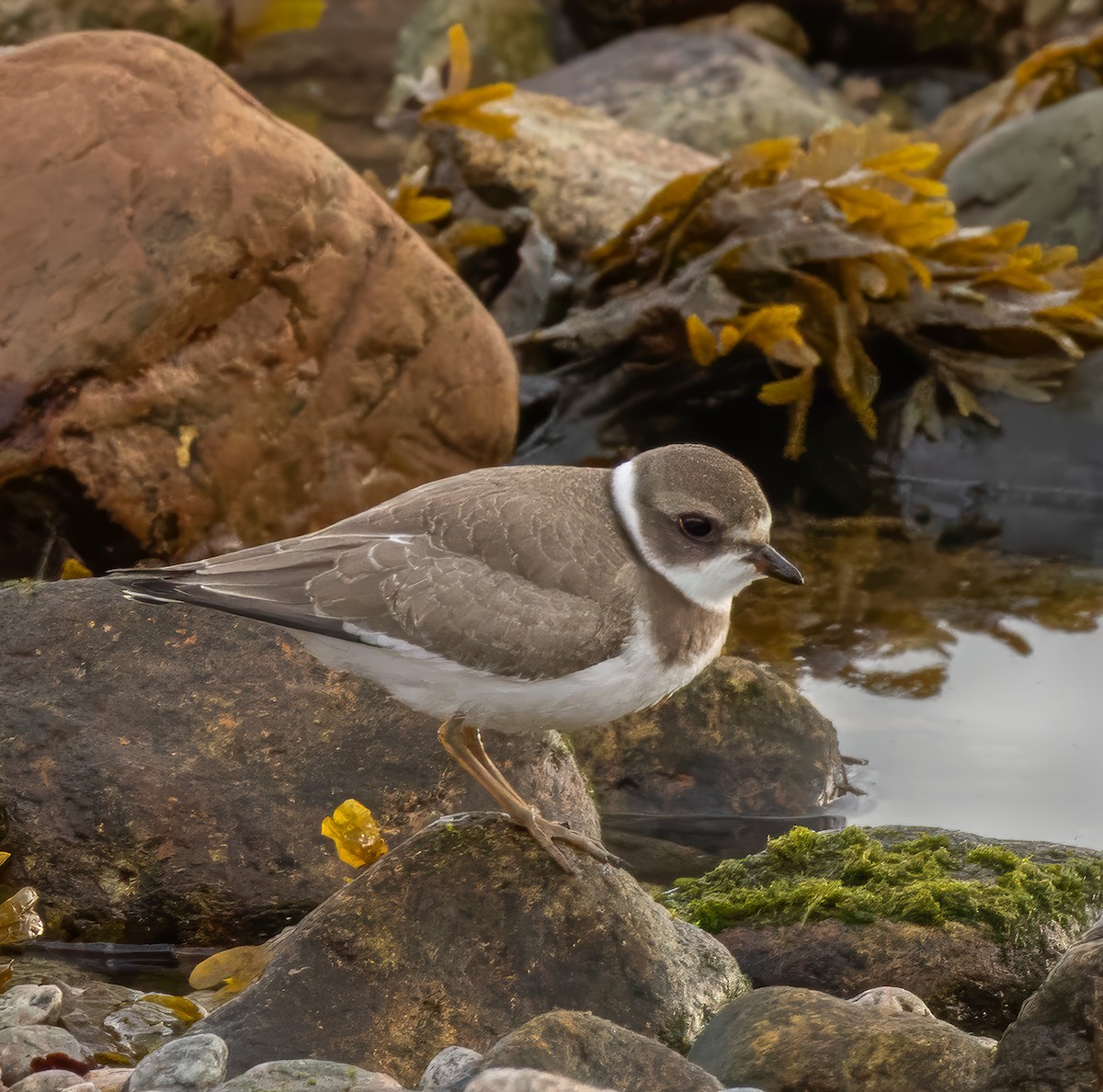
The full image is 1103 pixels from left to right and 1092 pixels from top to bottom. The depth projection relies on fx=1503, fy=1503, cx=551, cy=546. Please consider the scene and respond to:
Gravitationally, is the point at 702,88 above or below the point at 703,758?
above

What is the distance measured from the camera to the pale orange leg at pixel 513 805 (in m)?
4.67

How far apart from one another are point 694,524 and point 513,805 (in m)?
1.04

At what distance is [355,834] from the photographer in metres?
5.09

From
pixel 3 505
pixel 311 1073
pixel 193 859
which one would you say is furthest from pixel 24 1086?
pixel 3 505

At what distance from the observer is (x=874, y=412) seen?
9.46 m

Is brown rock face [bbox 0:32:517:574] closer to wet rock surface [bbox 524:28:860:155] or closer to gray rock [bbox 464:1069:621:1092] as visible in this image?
gray rock [bbox 464:1069:621:1092]

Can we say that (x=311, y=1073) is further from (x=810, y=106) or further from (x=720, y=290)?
(x=810, y=106)

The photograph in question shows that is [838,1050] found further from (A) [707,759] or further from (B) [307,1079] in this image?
(A) [707,759]

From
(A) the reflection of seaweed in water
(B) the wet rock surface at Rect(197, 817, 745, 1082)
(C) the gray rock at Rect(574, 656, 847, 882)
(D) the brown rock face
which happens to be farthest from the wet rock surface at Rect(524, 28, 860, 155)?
(B) the wet rock surface at Rect(197, 817, 745, 1082)

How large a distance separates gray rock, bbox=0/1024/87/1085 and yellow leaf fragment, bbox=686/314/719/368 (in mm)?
5802

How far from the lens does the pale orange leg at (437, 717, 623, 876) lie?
467 cm

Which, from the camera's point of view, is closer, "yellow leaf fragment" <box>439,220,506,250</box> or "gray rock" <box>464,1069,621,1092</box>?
"gray rock" <box>464,1069,621,1092</box>

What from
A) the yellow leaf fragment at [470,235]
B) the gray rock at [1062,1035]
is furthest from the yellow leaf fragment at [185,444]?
the gray rock at [1062,1035]

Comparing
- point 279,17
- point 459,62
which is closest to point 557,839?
point 459,62
